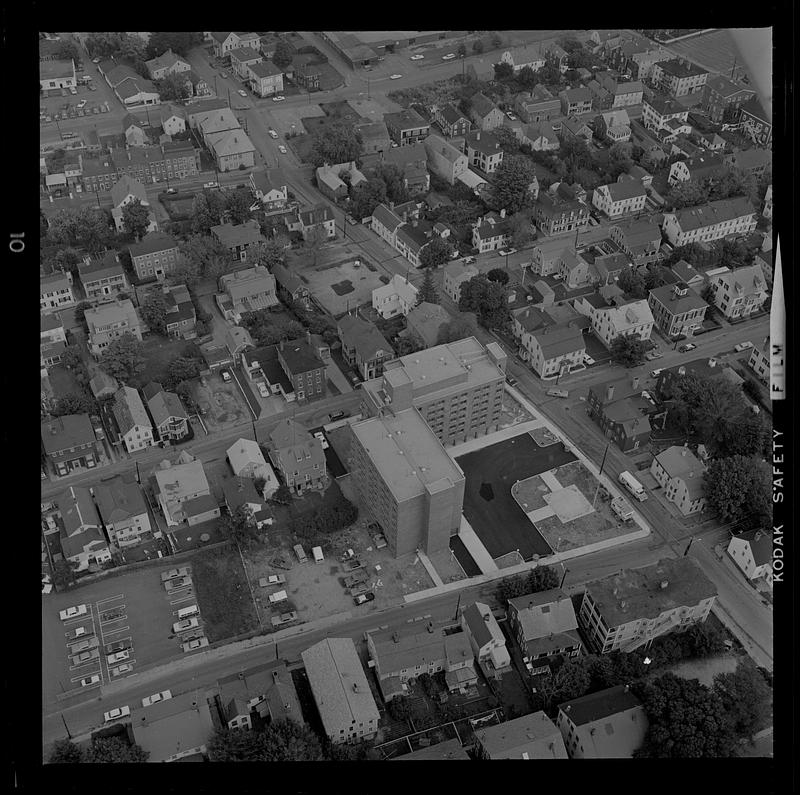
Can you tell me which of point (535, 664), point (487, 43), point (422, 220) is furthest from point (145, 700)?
point (487, 43)

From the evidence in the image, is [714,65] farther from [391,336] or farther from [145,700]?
[145,700]

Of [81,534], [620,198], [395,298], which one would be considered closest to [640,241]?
[620,198]

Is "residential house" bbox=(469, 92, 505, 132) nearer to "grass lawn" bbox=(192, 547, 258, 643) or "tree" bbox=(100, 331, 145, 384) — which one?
"tree" bbox=(100, 331, 145, 384)

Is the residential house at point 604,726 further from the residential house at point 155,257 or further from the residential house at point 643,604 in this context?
the residential house at point 155,257

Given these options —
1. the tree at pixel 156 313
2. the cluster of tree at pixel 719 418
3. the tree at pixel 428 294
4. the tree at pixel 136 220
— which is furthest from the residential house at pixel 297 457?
the tree at pixel 136 220

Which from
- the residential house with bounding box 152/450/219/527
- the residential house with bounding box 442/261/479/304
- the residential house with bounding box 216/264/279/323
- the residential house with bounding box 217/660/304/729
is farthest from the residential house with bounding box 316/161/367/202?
the residential house with bounding box 217/660/304/729

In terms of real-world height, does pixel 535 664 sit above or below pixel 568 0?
below
